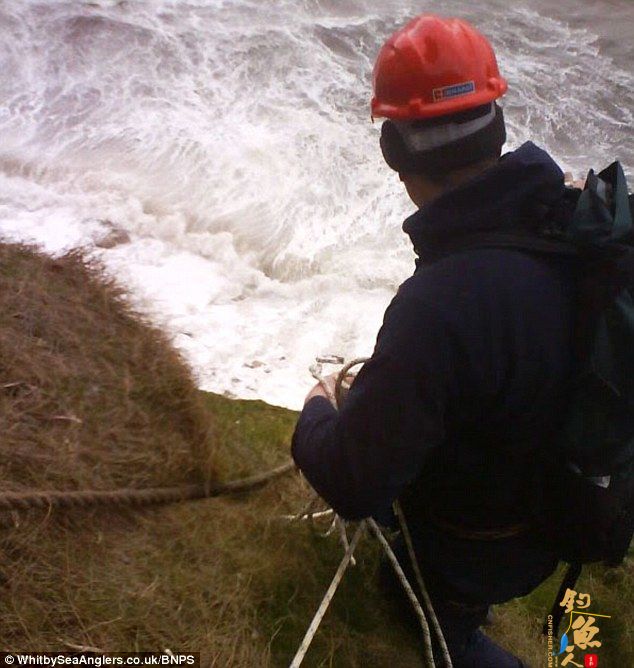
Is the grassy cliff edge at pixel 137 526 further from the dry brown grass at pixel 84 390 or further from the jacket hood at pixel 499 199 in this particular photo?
the jacket hood at pixel 499 199

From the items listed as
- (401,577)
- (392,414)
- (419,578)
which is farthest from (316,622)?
(392,414)

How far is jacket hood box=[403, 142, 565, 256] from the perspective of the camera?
6.06 ft

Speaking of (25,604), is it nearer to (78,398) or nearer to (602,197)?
(78,398)

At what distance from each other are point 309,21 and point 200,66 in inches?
102

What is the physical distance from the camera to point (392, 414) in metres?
1.80

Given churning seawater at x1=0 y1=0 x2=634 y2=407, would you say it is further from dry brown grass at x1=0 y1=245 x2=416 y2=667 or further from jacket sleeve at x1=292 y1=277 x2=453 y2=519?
jacket sleeve at x1=292 y1=277 x2=453 y2=519

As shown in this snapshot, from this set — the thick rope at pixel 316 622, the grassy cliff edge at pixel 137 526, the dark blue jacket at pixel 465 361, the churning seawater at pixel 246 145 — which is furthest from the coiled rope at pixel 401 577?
the churning seawater at pixel 246 145

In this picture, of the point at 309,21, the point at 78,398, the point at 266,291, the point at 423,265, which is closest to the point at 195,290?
the point at 266,291

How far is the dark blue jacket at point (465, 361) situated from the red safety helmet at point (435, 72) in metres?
0.27

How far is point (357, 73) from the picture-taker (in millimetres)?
10391

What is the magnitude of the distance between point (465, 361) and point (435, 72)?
0.88 meters

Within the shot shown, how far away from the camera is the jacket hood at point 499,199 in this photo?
185 centimetres

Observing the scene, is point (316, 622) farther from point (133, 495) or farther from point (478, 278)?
point (478, 278)

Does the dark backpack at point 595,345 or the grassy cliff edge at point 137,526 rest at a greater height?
the dark backpack at point 595,345
